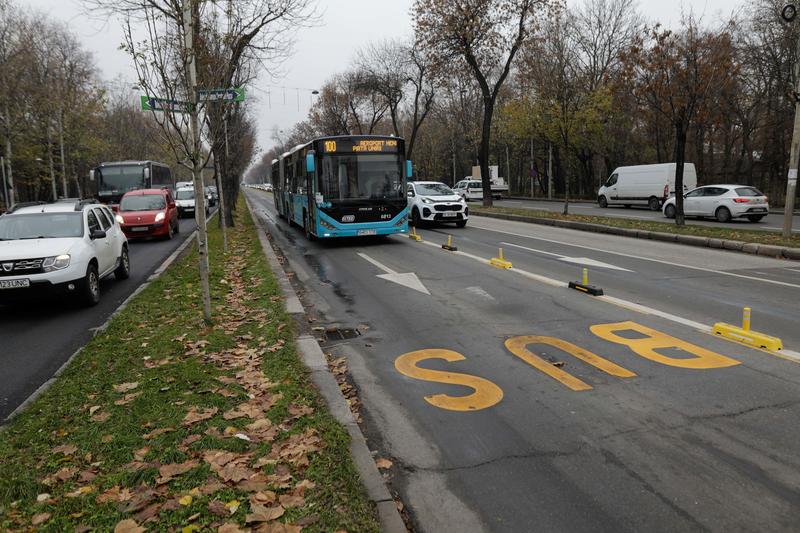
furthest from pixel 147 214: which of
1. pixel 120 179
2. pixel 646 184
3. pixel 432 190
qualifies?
pixel 646 184

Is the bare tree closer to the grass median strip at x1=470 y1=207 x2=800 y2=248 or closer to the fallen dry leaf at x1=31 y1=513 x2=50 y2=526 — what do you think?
the grass median strip at x1=470 y1=207 x2=800 y2=248

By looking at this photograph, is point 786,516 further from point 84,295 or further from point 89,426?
point 84,295

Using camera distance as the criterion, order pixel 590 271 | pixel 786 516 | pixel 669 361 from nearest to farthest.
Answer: pixel 786 516 < pixel 669 361 < pixel 590 271

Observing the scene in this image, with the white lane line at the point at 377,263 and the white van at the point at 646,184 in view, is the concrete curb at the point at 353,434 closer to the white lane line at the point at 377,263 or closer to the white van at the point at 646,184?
the white lane line at the point at 377,263

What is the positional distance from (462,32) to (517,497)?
2779 cm

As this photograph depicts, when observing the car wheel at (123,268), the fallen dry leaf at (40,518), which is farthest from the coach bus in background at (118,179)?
the fallen dry leaf at (40,518)

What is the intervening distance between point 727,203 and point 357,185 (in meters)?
15.5

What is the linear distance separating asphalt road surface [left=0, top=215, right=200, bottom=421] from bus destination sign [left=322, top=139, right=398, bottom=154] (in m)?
6.22

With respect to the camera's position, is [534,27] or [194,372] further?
[534,27]

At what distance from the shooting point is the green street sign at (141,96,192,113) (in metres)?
6.37

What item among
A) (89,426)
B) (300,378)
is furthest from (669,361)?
(89,426)

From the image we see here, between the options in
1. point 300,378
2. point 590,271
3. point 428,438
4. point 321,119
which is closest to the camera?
point 428,438

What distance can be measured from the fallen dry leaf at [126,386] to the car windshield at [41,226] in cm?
540

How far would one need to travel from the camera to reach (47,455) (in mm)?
3799
